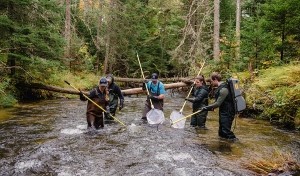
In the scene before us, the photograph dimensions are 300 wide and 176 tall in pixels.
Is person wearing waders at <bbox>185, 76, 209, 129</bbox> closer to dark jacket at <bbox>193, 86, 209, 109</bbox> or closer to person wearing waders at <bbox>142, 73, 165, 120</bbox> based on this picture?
dark jacket at <bbox>193, 86, 209, 109</bbox>

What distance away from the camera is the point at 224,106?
9.37 meters

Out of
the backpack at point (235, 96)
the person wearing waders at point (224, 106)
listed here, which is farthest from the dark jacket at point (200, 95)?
the backpack at point (235, 96)

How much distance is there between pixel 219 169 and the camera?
23.1ft

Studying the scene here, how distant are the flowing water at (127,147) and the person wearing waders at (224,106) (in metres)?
0.32

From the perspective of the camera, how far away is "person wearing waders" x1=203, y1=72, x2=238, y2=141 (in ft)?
29.8

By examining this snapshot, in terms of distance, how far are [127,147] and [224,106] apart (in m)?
2.81

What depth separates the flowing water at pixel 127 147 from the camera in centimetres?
699

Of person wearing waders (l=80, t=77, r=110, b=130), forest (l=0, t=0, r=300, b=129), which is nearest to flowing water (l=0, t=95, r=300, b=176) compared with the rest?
person wearing waders (l=80, t=77, r=110, b=130)

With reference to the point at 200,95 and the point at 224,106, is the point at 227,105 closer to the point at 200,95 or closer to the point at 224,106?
the point at 224,106

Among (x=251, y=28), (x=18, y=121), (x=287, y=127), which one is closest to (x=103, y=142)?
(x=18, y=121)

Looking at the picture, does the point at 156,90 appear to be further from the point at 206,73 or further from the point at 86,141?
the point at 206,73

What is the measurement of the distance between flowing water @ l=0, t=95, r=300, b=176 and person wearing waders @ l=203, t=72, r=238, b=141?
32 centimetres

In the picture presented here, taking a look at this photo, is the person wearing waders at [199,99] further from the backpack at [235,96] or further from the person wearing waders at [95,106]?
the person wearing waders at [95,106]

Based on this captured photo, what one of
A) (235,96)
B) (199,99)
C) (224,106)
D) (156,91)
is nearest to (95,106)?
(156,91)
